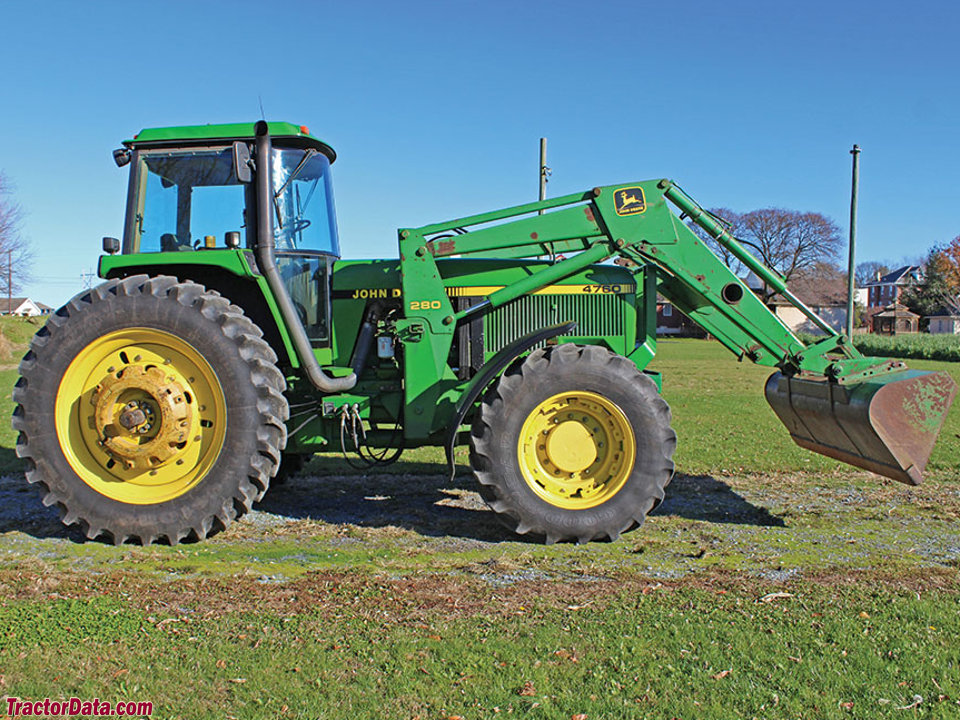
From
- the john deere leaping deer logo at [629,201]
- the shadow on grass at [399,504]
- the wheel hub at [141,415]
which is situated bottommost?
the shadow on grass at [399,504]

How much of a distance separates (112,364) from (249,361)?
3.66ft

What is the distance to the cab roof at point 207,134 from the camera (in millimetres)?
6316

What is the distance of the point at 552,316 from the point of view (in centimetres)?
693

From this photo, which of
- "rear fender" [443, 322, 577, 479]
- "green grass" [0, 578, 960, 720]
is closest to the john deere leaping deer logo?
"rear fender" [443, 322, 577, 479]

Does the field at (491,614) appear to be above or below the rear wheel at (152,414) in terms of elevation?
below

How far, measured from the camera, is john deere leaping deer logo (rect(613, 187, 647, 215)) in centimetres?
643

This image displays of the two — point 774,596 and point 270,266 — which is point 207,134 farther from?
point 774,596

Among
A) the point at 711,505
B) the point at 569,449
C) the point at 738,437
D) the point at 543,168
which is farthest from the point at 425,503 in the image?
the point at 543,168

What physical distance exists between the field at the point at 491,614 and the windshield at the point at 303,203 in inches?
92.3

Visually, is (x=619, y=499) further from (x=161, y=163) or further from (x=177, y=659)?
(x=161, y=163)

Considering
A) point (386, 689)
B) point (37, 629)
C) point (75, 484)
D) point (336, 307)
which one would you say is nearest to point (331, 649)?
point (386, 689)

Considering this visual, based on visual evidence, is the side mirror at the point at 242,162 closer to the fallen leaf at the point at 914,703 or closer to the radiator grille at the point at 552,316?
the radiator grille at the point at 552,316

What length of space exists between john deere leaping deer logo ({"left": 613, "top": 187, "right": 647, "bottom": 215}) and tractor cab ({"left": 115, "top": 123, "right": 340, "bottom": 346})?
2.52 meters

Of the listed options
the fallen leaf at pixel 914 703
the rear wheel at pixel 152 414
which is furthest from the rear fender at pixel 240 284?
the fallen leaf at pixel 914 703
